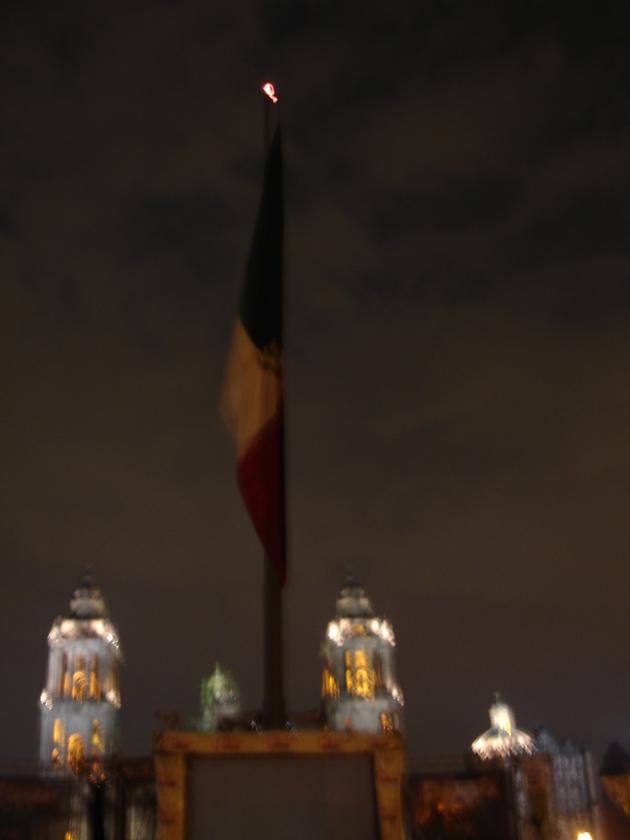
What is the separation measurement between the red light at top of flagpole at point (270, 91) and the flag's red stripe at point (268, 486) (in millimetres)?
6096

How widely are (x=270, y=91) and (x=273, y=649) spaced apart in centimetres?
1011

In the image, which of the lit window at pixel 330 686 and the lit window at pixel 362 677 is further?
the lit window at pixel 330 686

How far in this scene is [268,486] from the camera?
16.4 metres

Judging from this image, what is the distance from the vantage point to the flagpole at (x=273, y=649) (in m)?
15.1

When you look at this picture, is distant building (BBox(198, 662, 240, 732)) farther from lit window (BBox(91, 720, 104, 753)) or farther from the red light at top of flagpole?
the red light at top of flagpole

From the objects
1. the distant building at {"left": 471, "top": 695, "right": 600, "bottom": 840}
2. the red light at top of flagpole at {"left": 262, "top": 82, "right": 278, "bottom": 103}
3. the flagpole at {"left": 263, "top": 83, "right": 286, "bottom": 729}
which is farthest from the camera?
the distant building at {"left": 471, "top": 695, "right": 600, "bottom": 840}

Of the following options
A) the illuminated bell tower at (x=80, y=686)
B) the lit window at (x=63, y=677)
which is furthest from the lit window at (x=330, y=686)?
the lit window at (x=63, y=677)

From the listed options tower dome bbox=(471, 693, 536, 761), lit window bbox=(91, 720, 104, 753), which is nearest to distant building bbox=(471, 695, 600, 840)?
tower dome bbox=(471, 693, 536, 761)

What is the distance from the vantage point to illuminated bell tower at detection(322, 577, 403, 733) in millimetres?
74500

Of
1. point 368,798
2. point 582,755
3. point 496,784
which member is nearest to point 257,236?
point 368,798

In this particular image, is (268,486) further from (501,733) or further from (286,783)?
(501,733)

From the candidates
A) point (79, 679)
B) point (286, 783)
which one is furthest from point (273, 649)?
point (79, 679)

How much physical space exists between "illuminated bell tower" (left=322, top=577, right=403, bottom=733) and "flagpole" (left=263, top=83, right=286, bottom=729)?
196 feet

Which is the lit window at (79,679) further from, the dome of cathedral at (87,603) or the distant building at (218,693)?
the distant building at (218,693)
